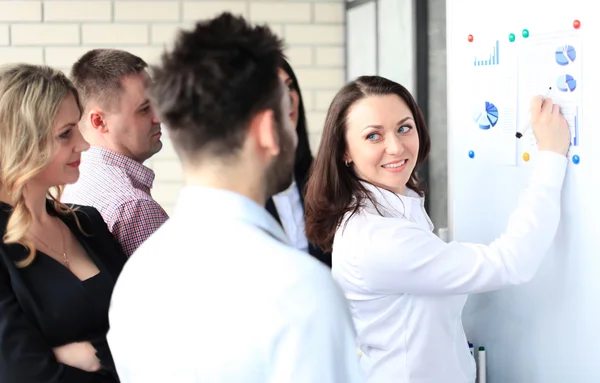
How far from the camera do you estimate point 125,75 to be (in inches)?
83.8

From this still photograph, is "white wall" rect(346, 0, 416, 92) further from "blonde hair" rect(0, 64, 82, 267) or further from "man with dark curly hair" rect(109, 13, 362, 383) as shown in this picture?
"man with dark curly hair" rect(109, 13, 362, 383)

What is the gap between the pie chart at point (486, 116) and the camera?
69.8 inches

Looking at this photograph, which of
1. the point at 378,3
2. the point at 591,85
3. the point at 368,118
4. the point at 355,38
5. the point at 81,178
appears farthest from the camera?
the point at 355,38

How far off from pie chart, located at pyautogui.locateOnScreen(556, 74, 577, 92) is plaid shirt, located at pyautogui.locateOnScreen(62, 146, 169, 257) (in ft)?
3.20

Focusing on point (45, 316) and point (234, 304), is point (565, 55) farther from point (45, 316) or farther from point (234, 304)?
point (45, 316)

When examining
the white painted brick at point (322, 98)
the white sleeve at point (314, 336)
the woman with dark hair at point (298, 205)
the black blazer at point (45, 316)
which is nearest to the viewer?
the white sleeve at point (314, 336)

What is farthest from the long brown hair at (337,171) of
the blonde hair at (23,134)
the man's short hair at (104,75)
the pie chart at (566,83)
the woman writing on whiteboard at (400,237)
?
the man's short hair at (104,75)

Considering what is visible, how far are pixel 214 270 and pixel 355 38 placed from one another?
2.96 m

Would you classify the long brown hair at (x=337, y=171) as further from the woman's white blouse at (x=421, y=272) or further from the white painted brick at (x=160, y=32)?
the white painted brick at (x=160, y=32)

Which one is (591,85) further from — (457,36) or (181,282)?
(181,282)

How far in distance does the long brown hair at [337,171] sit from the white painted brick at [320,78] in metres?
2.19

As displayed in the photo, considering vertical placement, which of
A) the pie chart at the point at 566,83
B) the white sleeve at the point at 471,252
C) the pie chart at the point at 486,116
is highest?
the pie chart at the point at 566,83

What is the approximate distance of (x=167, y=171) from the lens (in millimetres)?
3963

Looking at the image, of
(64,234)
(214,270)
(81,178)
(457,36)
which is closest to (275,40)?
(214,270)
